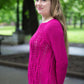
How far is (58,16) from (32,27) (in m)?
8.97

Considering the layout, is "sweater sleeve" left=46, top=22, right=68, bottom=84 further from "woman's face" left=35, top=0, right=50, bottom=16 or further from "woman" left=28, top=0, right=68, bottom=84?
"woman's face" left=35, top=0, right=50, bottom=16

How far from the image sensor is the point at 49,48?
174 centimetres

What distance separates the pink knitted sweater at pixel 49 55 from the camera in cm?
168

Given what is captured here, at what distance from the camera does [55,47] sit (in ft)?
5.50

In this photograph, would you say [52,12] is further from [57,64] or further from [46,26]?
[57,64]

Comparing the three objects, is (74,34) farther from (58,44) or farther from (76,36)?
(58,44)

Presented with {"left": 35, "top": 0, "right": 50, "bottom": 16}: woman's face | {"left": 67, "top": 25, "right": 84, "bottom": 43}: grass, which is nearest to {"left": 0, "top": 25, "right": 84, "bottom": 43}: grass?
{"left": 67, "top": 25, "right": 84, "bottom": 43}: grass

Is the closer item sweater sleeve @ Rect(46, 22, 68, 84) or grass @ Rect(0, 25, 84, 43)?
sweater sleeve @ Rect(46, 22, 68, 84)

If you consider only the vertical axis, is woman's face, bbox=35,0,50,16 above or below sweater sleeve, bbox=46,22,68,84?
above

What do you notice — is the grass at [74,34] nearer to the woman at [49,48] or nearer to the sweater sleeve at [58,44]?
the woman at [49,48]

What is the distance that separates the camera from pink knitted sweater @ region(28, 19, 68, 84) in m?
1.68

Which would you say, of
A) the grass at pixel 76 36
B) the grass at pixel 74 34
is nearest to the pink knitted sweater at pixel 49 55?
the grass at pixel 74 34

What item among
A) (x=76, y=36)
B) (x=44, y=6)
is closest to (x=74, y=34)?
(x=76, y=36)

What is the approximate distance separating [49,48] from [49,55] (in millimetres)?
64
